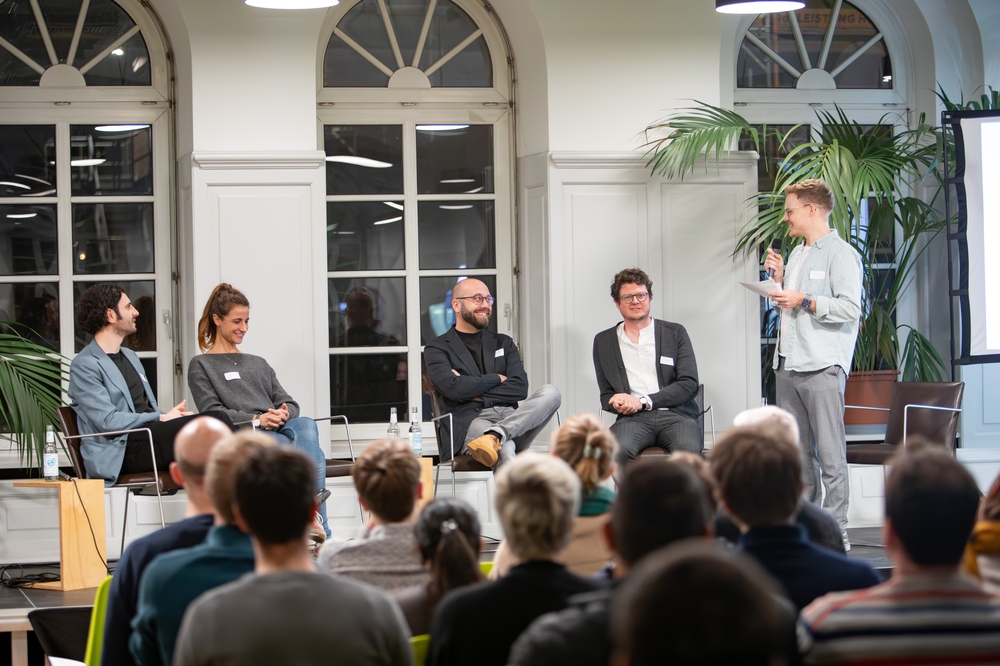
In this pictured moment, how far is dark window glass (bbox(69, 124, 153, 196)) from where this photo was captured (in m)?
6.43

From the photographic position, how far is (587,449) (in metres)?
2.72

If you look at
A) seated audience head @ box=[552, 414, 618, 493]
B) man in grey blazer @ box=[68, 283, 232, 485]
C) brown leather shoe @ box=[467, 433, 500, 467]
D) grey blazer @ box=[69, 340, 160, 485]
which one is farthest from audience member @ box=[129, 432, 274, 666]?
brown leather shoe @ box=[467, 433, 500, 467]

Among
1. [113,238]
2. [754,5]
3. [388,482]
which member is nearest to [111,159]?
[113,238]

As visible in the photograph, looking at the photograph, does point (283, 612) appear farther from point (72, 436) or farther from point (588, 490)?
point (72, 436)

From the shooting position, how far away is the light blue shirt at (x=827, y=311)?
17.1ft

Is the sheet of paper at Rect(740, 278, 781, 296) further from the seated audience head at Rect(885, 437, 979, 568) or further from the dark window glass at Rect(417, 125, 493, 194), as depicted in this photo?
the seated audience head at Rect(885, 437, 979, 568)

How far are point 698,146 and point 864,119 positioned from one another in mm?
1682

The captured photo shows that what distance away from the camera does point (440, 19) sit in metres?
6.66

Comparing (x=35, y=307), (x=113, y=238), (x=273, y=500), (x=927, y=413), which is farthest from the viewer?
(x=113, y=238)

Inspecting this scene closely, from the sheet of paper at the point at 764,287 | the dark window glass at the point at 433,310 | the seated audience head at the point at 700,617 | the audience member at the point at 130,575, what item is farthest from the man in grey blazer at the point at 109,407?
the seated audience head at the point at 700,617

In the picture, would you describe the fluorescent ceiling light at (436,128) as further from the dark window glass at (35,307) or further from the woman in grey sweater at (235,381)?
the dark window glass at (35,307)

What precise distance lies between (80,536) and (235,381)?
0.98m

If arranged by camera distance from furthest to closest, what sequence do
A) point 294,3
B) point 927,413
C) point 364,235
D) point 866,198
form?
point 364,235, point 866,198, point 927,413, point 294,3

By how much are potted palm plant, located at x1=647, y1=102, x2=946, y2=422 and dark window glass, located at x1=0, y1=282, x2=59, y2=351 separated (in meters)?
3.49
